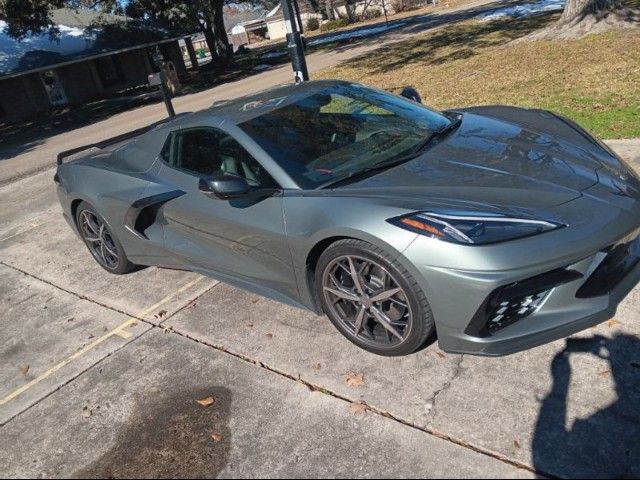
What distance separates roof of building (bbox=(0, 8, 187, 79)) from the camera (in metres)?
28.2

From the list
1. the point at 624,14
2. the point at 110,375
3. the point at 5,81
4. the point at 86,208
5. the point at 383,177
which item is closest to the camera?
the point at 383,177

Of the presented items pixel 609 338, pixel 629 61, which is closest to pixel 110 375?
pixel 609 338

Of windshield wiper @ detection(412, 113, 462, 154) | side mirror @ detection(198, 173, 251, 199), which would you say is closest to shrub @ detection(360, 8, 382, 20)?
windshield wiper @ detection(412, 113, 462, 154)

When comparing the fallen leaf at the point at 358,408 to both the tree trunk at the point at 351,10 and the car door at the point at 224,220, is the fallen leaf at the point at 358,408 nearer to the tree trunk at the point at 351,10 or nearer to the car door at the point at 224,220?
the car door at the point at 224,220

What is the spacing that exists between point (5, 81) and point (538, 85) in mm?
27820

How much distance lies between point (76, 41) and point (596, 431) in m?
34.1

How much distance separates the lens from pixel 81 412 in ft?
10.8

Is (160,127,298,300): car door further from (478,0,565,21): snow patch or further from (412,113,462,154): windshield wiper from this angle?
(478,0,565,21): snow patch

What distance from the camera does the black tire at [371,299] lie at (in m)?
2.82

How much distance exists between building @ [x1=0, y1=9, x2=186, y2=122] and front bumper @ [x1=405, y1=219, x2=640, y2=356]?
29.3 meters

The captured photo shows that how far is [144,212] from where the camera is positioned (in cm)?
432

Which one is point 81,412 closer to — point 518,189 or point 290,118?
point 290,118

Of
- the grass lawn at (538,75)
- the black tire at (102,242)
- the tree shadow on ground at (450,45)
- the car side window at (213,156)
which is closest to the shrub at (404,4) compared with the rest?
the tree shadow on ground at (450,45)

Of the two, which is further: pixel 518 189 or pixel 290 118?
pixel 290 118
